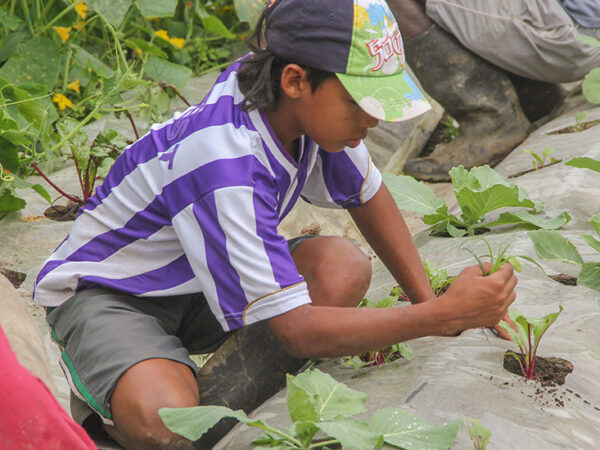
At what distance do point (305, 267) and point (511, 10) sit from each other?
2.49m

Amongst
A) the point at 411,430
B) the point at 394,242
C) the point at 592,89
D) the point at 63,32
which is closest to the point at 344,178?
the point at 394,242

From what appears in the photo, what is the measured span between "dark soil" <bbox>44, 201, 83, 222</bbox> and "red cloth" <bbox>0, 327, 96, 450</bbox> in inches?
83.9

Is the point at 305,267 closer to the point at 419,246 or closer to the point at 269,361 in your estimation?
the point at 269,361

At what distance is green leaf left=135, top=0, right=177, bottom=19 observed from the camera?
3.71 meters

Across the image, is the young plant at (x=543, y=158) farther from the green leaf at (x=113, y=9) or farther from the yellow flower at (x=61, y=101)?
the yellow flower at (x=61, y=101)

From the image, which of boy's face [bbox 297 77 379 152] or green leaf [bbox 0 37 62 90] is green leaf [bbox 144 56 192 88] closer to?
green leaf [bbox 0 37 62 90]

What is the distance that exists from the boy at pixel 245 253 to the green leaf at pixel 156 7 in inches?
79.7

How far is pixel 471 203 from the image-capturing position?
2557mm

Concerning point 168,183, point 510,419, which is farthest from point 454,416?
point 168,183

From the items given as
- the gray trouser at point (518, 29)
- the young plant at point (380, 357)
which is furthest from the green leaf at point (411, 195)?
the gray trouser at point (518, 29)

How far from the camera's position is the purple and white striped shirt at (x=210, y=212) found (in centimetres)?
155

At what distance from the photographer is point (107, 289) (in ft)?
6.06

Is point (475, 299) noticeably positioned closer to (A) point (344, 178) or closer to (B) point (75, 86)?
(A) point (344, 178)

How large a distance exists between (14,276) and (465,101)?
2534 millimetres
